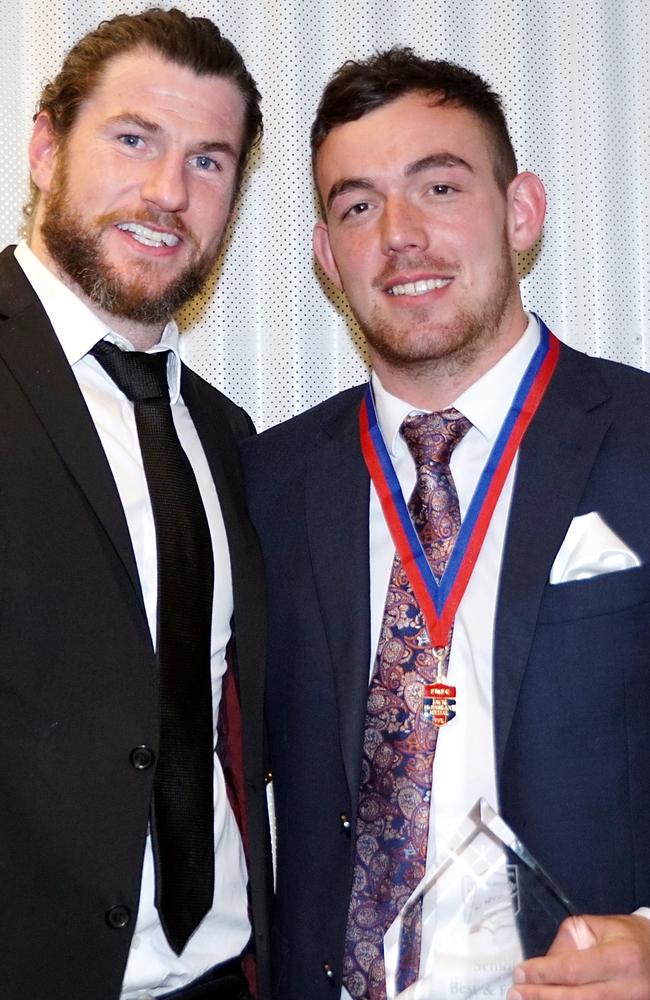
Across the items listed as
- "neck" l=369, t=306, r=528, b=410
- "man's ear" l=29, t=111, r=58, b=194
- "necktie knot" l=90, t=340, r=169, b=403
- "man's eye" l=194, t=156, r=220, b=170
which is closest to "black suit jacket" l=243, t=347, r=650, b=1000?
"neck" l=369, t=306, r=528, b=410

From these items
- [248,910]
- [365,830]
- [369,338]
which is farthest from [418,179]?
[248,910]

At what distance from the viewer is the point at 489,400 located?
1989 mm

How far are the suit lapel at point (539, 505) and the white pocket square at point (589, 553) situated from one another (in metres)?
0.02

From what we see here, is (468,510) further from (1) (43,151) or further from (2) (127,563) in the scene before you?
(1) (43,151)

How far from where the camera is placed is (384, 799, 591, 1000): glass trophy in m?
1.31

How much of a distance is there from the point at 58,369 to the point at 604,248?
1469mm

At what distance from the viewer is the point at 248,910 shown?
74.2 inches

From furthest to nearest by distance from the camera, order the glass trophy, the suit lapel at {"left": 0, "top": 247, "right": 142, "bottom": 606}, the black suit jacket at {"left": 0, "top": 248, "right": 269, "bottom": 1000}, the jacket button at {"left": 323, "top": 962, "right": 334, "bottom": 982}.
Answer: the jacket button at {"left": 323, "top": 962, "right": 334, "bottom": 982} < the suit lapel at {"left": 0, "top": 247, "right": 142, "bottom": 606} < the black suit jacket at {"left": 0, "top": 248, "right": 269, "bottom": 1000} < the glass trophy

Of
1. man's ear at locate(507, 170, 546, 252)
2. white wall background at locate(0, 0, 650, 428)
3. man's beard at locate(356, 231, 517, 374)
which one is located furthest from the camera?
white wall background at locate(0, 0, 650, 428)

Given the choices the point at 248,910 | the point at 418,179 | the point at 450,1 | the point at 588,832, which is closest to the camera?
the point at 588,832

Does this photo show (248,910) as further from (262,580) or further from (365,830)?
(262,580)

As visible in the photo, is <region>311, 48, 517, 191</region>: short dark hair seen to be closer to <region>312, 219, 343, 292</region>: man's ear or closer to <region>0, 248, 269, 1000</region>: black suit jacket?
<region>312, 219, 343, 292</region>: man's ear

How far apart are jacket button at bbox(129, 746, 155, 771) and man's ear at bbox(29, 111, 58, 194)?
1076mm

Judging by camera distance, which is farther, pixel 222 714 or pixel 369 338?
pixel 369 338
